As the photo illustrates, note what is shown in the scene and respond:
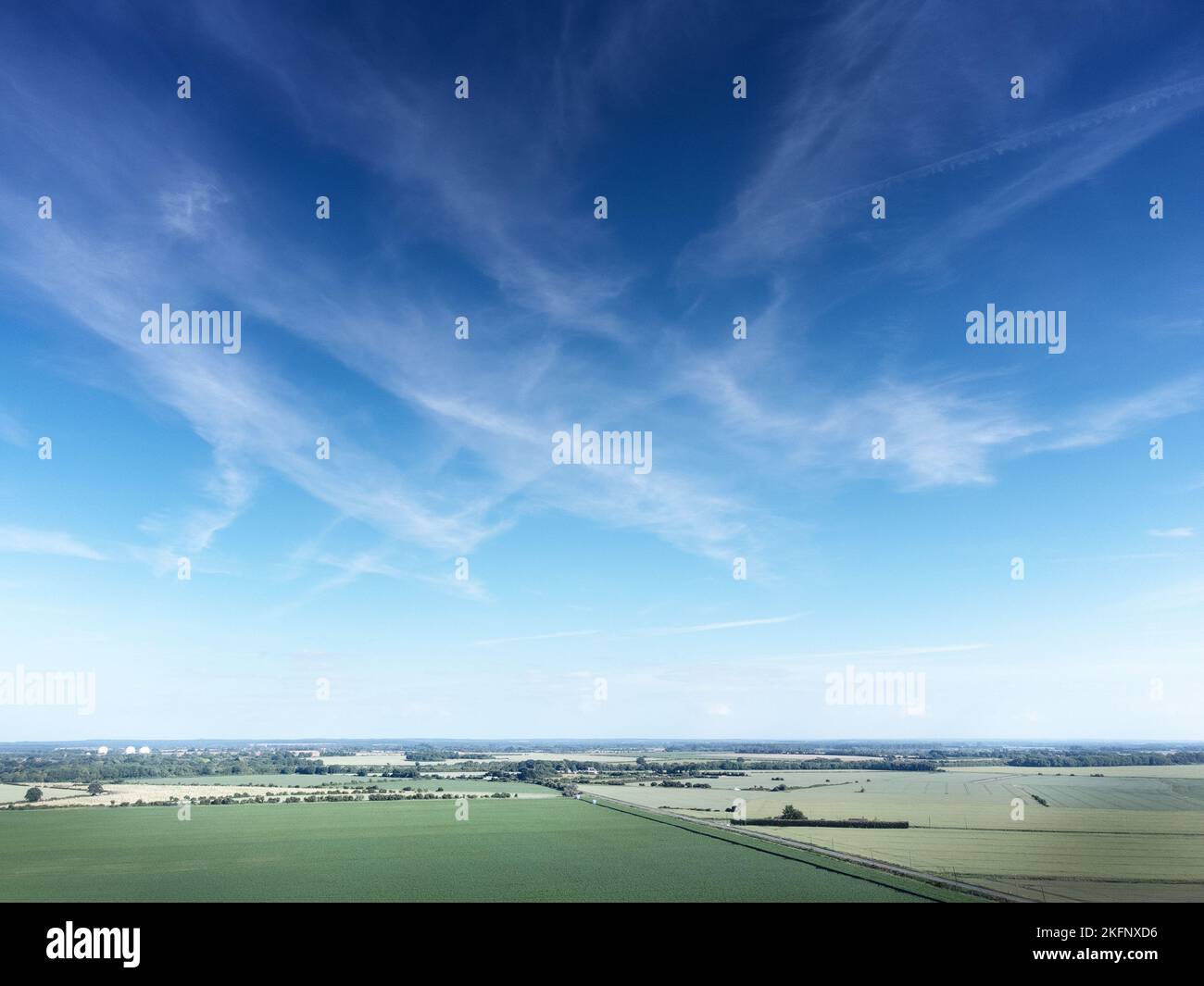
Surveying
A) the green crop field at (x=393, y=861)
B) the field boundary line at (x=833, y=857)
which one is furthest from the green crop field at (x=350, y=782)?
the field boundary line at (x=833, y=857)

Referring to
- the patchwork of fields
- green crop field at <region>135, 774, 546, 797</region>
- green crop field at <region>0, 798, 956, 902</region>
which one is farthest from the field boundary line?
green crop field at <region>135, 774, 546, 797</region>

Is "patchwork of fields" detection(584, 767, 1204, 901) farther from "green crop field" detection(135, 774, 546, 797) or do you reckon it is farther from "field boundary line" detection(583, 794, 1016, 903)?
"green crop field" detection(135, 774, 546, 797)

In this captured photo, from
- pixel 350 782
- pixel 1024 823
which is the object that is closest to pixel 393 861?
pixel 1024 823

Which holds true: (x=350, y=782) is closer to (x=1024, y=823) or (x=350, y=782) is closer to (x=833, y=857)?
(x=833, y=857)
